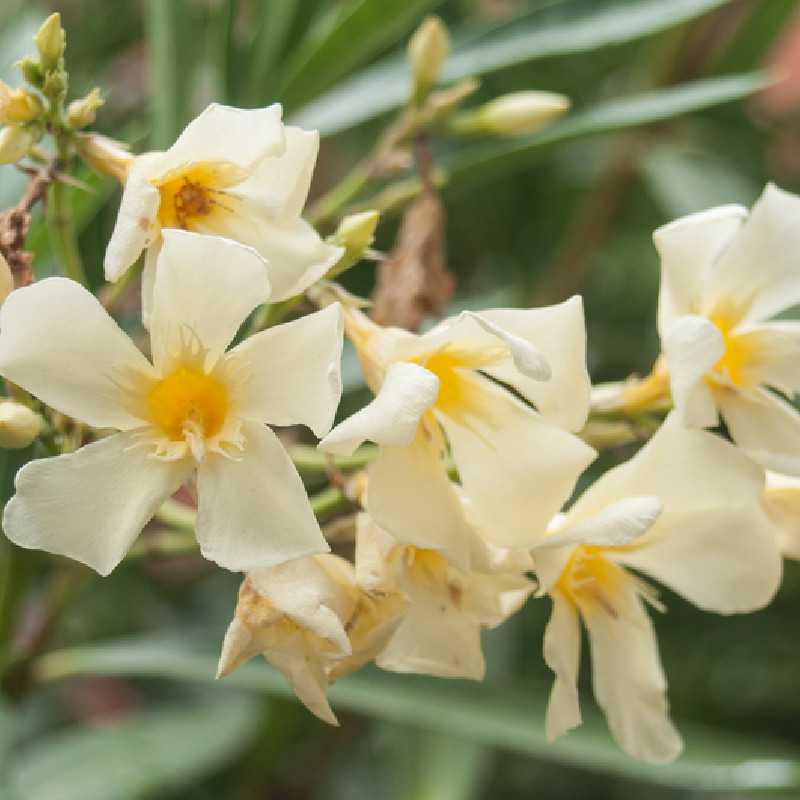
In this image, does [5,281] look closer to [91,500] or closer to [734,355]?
[91,500]

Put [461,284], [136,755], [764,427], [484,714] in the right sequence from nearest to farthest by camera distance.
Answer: [764,427]
[484,714]
[136,755]
[461,284]

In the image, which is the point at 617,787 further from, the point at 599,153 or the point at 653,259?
the point at 599,153

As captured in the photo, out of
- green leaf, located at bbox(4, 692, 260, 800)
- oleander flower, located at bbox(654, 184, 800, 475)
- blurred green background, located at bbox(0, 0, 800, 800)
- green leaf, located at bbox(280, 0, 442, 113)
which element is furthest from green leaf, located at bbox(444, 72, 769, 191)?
green leaf, located at bbox(4, 692, 260, 800)

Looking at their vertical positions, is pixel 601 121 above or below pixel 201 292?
below

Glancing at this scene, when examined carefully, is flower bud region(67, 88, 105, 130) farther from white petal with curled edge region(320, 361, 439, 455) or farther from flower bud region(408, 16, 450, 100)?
flower bud region(408, 16, 450, 100)

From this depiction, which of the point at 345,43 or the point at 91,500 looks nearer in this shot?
the point at 91,500

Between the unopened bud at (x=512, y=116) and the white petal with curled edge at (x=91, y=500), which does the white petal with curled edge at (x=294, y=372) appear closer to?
the white petal with curled edge at (x=91, y=500)

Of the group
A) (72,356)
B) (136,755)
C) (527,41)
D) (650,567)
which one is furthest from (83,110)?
(136,755)
